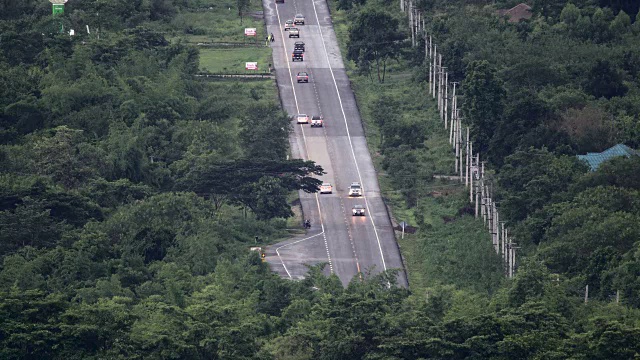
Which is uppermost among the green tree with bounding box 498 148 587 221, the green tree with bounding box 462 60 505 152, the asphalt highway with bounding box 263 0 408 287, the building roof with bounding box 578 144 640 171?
the green tree with bounding box 462 60 505 152

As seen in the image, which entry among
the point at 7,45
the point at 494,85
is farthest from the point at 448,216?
the point at 7,45

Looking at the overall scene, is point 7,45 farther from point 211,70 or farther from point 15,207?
point 15,207

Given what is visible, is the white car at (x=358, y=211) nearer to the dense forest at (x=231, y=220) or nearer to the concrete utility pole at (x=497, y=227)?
the dense forest at (x=231, y=220)

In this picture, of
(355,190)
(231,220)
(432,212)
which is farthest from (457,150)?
(231,220)

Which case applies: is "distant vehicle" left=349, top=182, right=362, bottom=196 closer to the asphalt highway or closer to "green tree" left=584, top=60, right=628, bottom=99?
the asphalt highway

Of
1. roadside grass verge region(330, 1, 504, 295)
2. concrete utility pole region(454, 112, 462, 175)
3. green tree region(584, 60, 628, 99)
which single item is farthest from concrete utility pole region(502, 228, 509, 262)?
green tree region(584, 60, 628, 99)

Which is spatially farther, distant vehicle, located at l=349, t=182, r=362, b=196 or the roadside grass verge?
distant vehicle, located at l=349, t=182, r=362, b=196

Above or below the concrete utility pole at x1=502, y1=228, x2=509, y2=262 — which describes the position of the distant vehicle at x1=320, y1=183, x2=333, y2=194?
below
